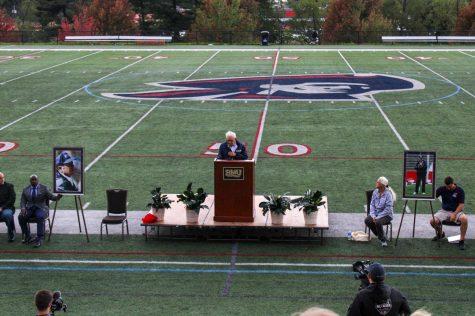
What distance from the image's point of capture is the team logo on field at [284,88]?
3116 centimetres

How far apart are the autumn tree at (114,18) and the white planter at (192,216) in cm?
6739

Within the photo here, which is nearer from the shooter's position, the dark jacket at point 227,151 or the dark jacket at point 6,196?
the dark jacket at point 6,196

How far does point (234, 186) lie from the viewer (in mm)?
14312

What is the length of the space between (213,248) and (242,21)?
226ft

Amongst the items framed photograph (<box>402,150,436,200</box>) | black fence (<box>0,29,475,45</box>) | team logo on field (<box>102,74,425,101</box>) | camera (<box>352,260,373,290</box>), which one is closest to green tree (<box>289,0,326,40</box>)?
black fence (<box>0,29,475,45</box>)

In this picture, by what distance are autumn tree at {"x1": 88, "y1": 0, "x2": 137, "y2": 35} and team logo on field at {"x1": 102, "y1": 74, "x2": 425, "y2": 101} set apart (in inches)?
1811

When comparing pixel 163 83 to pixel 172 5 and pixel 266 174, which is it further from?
pixel 172 5

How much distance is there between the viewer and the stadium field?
18.9 m

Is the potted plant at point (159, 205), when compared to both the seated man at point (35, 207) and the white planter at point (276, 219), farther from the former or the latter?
the white planter at point (276, 219)

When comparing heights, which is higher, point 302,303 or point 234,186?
point 234,186

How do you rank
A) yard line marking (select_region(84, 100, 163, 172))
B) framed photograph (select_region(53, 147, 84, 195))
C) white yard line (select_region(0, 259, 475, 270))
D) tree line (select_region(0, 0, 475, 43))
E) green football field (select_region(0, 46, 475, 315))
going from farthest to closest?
tree line (select_region(0, 0, 475, 43))
yard line marking (select_region(84, 100, 163, 172))
framed photograph (select_region(53, 147, 84, 195))
white yard line (select_region(0, 259, 475, 270))
green football field (select_region(0, 46, 475, 315))

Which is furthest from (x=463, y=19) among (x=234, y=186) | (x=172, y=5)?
(x=234, y=186)

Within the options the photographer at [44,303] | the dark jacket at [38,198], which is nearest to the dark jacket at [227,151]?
the dark jacket at [38,198]

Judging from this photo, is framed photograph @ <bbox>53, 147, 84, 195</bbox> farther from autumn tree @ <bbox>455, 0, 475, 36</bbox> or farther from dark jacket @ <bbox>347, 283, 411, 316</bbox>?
autumn tree @ <bbox>455, 0, 475, 36</bbox>
